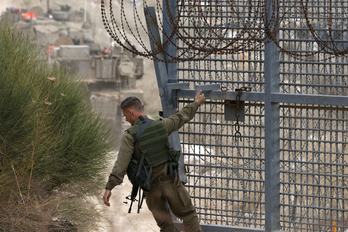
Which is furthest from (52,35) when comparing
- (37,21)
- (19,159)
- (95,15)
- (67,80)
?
(19,159)

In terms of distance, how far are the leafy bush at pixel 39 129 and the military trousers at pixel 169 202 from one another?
1227 mm

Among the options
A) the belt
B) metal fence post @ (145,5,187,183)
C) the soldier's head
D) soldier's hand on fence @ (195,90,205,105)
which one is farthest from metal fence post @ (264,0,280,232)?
the soldier's head

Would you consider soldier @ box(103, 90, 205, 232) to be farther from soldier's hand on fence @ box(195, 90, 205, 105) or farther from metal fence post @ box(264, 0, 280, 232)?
metal fence post @ box(264, 0, 280, 232)

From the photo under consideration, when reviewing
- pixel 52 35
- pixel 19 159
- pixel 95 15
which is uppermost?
pixel 95 15

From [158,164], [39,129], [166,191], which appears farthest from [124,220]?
[158,164]

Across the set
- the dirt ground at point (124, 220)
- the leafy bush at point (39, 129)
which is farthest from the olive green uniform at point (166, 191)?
the dirt ground at point (124, 220)

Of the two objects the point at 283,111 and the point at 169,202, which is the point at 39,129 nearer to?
the point at 169,202

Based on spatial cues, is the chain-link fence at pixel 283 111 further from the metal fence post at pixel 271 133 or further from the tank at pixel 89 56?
the tank at pixel 89 56

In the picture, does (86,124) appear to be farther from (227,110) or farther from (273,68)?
(273,68)

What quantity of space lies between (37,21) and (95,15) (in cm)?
605

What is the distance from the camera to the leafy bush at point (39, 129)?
4516mm

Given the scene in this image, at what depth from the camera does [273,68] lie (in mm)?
4047

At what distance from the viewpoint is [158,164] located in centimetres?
360

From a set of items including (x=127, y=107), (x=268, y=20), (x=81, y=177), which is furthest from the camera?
(x=81, y=177)
